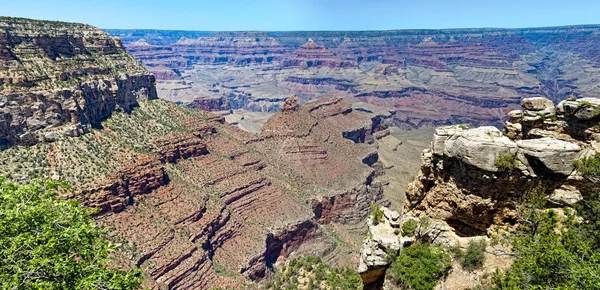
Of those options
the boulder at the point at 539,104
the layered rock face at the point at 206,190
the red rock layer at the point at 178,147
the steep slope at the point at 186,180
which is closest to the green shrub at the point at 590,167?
the boulder at the point at 539,104

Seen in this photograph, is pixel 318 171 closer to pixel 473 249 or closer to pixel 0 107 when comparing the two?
pixel 0 107

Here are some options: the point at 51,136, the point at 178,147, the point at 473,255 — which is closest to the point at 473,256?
the point at 473,255

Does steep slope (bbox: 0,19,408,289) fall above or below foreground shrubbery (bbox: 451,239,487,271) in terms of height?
below

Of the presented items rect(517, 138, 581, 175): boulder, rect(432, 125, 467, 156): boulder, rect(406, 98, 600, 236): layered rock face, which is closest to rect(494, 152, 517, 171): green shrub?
rect(406, 98, 600, 236): layered rock face

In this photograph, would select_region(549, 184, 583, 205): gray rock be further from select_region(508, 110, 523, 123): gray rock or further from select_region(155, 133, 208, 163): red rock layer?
select_region(155, 133, 208, 163): red rock layer

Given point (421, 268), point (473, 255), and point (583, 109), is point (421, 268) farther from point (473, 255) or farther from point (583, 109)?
point (583, 109)

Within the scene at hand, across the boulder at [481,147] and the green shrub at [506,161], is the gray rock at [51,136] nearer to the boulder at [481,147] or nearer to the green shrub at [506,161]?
the boulder at [481,147]

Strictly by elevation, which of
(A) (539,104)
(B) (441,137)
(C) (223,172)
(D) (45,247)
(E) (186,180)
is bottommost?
(C) (223,172)
